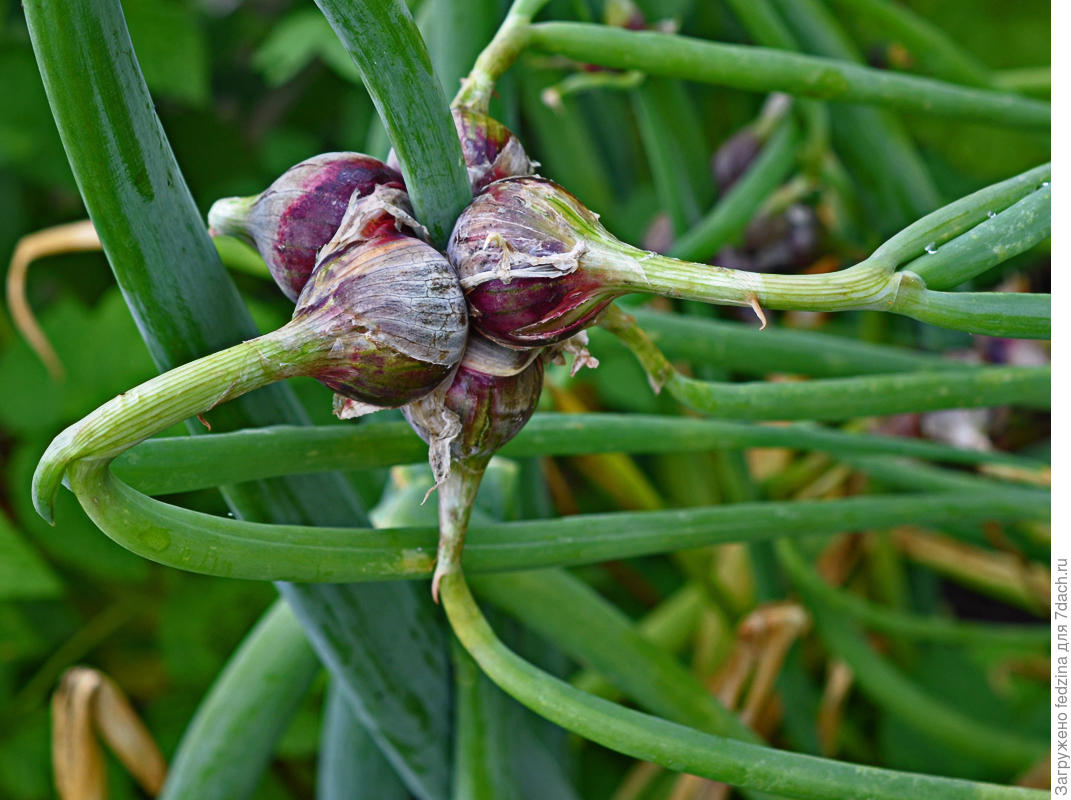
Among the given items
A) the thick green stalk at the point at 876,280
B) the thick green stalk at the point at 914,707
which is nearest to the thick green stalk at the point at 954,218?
the thick green stalk at the point at 876,280

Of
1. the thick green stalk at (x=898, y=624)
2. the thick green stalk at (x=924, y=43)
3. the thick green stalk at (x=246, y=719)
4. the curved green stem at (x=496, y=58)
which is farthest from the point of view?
the thick green stalk at (x=898, y=624)

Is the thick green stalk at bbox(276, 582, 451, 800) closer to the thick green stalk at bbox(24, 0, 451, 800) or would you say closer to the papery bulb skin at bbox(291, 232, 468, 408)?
the thick green stalk at bbox(24, 0, 451, 800)

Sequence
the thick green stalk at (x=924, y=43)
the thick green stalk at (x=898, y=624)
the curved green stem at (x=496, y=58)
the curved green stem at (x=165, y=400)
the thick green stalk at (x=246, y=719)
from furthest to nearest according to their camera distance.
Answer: the thick green stalk at (x=898, y=624), the thick green stalk at (x=924, y=43), the thick green stalk at (x=246, y=719), the curved green stem at (x=496, y=58), the curved green stem at (x=165, y=400)

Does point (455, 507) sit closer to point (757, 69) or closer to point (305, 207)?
point (305, 207)

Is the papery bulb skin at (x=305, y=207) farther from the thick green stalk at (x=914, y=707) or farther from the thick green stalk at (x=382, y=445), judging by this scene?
the thick green stalk at (x=914, y=707)

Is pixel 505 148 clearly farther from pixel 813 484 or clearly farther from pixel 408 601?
pixel 813 484

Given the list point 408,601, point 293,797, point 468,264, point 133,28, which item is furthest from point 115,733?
point 133,28

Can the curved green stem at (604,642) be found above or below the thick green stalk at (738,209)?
below
